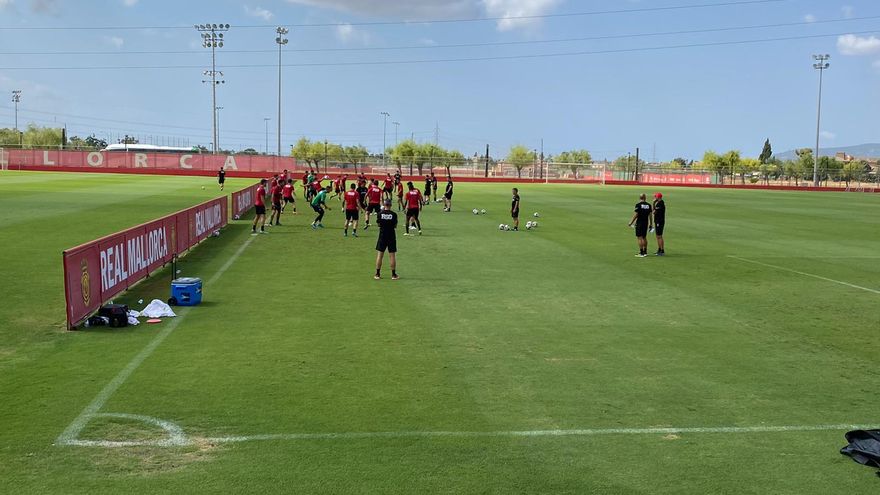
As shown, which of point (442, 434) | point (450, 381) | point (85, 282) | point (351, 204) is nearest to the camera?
point (442, 434)

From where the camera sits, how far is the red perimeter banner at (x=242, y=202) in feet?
107

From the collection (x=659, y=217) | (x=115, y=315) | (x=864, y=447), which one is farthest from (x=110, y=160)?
(x=864, y=447)

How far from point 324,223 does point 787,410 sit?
24276 mm

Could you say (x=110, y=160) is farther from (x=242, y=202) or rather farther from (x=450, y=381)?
(x=450, y=381)

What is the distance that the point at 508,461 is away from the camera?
6660 mm

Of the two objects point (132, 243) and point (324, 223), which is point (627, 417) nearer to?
point (132, 243)

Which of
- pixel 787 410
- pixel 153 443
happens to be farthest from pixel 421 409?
pixel 787 410

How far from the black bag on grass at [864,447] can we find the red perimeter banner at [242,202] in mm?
25897

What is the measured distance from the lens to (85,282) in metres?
12.0

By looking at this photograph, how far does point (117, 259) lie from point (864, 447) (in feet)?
40.1

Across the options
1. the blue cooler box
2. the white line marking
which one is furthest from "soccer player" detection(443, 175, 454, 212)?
the white line marking

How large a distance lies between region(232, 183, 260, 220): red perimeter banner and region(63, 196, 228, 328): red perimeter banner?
10.7 meters

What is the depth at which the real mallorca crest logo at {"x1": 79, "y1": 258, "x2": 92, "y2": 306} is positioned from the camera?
11.8m

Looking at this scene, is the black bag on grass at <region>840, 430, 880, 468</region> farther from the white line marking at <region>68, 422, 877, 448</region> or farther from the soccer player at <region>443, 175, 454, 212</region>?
the soccer player at <region>443, 175, 454, 212</region>
